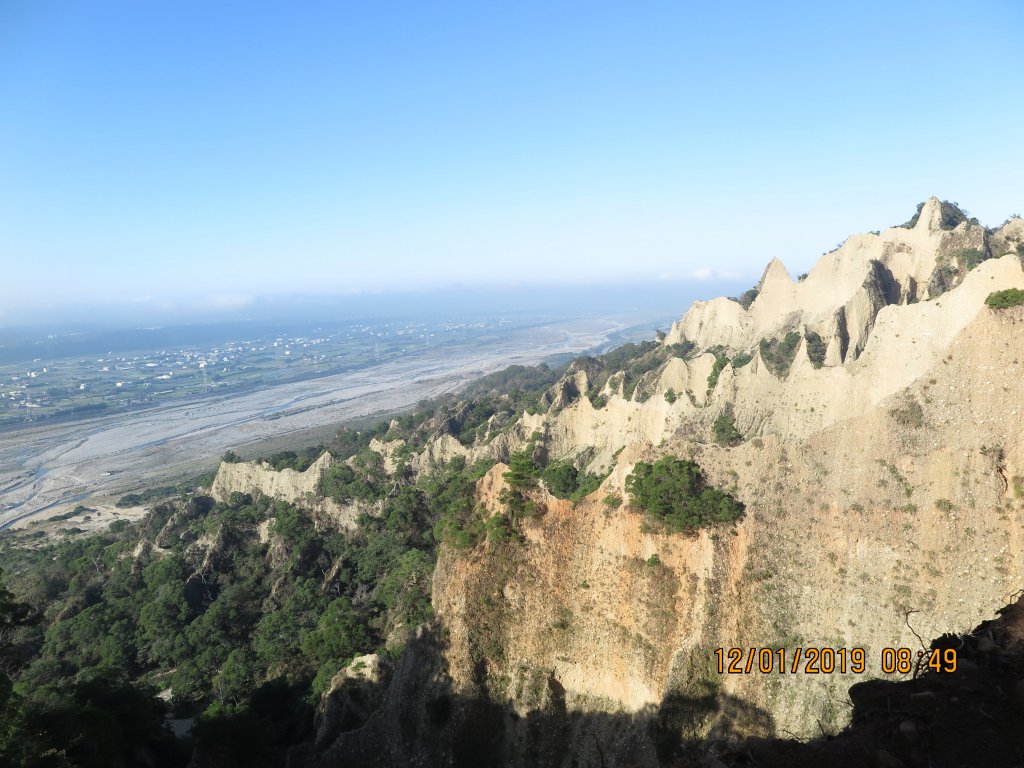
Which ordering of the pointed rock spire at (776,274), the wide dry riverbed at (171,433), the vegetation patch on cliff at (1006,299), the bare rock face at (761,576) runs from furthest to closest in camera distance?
the wide dry riverbed at (171,433), the pointed rock spire at (776,274), the vegetation patch on cliff at (1006,299), the bare rock face at (761,576)

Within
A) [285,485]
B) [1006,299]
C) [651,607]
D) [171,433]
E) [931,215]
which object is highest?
[931,215]

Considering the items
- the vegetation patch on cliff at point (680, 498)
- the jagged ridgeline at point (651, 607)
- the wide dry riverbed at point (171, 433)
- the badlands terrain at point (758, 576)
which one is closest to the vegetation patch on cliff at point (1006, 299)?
the jagged ridgeline at point (651, 607)

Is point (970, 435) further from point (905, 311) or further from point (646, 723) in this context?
point (646, 723)

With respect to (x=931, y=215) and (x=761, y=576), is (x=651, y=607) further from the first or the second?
(x=931, y=215)

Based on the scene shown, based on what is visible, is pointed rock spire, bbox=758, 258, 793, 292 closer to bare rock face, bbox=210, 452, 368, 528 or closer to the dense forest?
the dense forest

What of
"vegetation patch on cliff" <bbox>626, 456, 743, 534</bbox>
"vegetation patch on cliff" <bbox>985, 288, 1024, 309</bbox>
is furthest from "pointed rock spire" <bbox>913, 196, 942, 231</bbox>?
"vegetation patch on cliff" <bbox>626, 456, 743, 534</bbox>

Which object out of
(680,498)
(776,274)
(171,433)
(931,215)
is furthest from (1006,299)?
(171,433)

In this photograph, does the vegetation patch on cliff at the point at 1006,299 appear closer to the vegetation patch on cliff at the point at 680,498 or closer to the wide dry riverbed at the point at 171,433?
the vegetation patch on cliff at the point at 680,498
